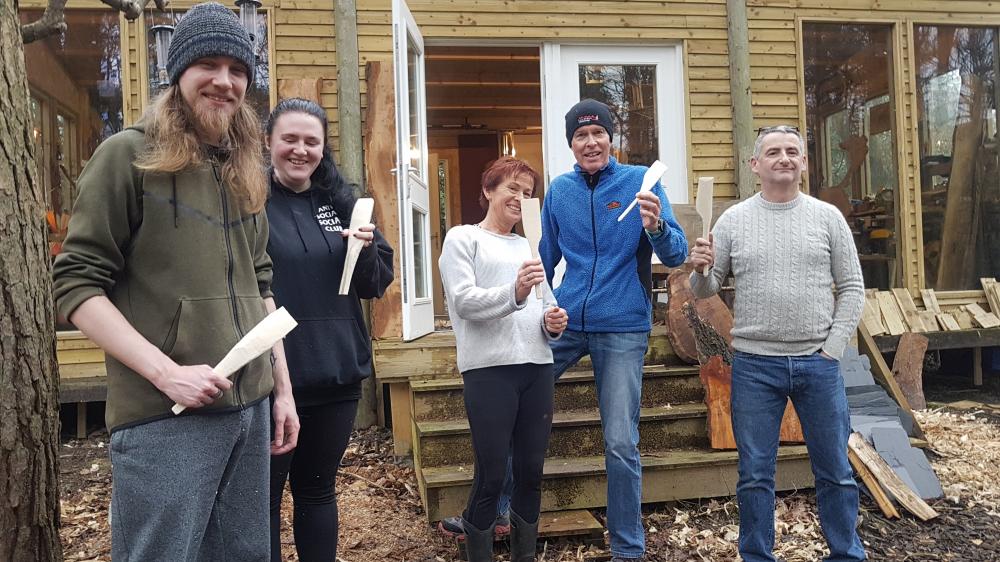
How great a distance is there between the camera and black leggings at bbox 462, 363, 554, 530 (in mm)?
2414

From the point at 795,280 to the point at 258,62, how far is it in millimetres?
3805

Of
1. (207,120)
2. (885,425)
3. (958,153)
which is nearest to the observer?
(207,120)

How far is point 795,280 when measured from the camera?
8.52ft

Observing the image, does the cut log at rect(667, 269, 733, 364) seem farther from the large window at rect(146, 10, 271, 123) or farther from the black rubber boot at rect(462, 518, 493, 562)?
the large window at rect(146, 10, 271, 123)

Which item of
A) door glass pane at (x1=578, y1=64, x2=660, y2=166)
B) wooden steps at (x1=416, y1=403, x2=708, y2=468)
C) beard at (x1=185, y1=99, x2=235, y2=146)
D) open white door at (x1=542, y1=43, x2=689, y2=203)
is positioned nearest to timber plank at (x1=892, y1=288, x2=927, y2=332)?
open white door at (x1=542, y1=43, x2=689, y2=203)

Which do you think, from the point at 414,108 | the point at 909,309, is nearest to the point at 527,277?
the point at 414,108

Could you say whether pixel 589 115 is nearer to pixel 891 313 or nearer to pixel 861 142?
pixel 891 313

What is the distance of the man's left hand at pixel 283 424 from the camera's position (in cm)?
168

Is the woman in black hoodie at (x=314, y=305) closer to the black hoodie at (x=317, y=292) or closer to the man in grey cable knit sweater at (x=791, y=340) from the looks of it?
the black hoodie at (x=317, y=292)

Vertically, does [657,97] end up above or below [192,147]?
above

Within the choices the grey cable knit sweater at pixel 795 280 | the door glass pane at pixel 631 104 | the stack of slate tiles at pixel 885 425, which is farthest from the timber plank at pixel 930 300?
the grey cable knit sweater at pixel 795 280

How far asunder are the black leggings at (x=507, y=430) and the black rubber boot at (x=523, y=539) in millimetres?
24

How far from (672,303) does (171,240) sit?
335 centimetres

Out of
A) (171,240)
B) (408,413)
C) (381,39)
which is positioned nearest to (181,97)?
(171,240)
